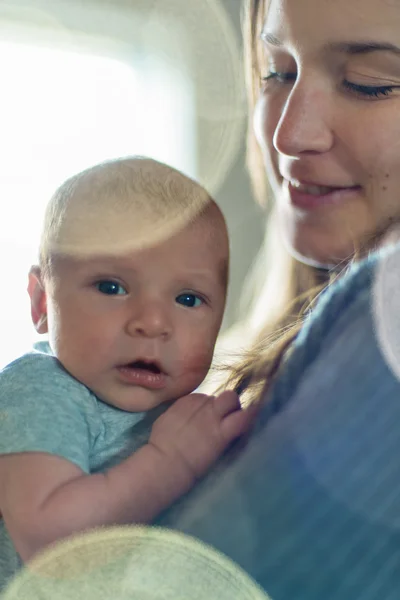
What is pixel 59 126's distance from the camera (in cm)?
193

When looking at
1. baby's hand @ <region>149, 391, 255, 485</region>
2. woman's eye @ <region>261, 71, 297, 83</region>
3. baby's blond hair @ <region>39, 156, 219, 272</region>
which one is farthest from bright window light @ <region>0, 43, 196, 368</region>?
baby's hand @ <region>149, 391, 255, 485</region>

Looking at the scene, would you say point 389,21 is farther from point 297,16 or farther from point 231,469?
point 231,469

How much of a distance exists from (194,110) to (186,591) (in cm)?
169

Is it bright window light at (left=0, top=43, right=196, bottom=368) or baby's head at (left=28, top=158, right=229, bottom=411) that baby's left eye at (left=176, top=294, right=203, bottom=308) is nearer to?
baby's head at (left=28, top=158, right=229, bottom=411)

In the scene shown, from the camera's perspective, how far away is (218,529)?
513mm

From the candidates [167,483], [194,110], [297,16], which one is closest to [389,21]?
[297,16]

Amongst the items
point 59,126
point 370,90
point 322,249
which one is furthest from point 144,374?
point 59,126

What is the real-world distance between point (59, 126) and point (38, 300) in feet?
4.11

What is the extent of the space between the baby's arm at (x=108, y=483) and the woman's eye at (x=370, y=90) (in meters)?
0.35

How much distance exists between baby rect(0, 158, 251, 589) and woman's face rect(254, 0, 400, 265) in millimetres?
116

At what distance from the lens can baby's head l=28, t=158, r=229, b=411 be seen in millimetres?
711

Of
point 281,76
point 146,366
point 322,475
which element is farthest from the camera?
point 281,76

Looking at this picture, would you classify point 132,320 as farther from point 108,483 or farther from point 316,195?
point 316,195

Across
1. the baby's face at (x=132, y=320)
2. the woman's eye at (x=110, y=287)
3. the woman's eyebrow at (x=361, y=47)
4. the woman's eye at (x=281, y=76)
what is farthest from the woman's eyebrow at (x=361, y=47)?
the woman's eye at (x=110, y=287)
